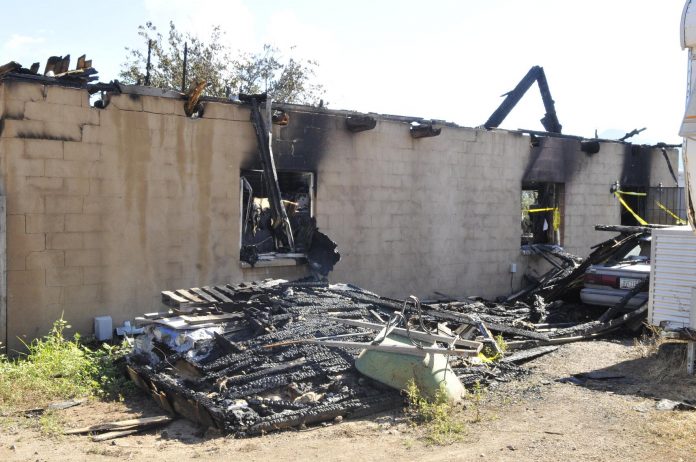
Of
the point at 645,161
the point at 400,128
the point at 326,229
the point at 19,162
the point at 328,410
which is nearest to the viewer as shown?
the point at 328,410

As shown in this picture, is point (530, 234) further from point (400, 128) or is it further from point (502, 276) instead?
point (400, 128)

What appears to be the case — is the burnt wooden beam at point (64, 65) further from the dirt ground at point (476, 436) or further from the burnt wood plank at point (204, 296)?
the dirt ground at point (476, 436)

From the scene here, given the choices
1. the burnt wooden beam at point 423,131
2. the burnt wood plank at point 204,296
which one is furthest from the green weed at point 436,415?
the burnt wooden beam at point 423,131

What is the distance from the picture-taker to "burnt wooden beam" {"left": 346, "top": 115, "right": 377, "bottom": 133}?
1209 centimetres

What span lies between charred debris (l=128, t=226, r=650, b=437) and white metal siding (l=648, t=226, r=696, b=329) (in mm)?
1598

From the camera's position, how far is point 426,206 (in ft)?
44.1

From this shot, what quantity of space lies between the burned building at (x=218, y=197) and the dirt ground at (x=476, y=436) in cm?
326

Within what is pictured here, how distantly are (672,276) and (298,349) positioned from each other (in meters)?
4.95

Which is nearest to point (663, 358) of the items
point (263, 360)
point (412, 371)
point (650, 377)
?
point (650, 377)

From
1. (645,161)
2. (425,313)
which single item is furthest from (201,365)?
(645,161)

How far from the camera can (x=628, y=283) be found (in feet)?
35.3

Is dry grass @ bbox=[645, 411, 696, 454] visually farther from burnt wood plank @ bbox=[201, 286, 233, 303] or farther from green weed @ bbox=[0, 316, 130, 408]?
green weed @ bbox=[0, 316, 130, 408]

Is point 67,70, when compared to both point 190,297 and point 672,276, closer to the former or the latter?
point 190,297

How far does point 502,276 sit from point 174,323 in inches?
353
